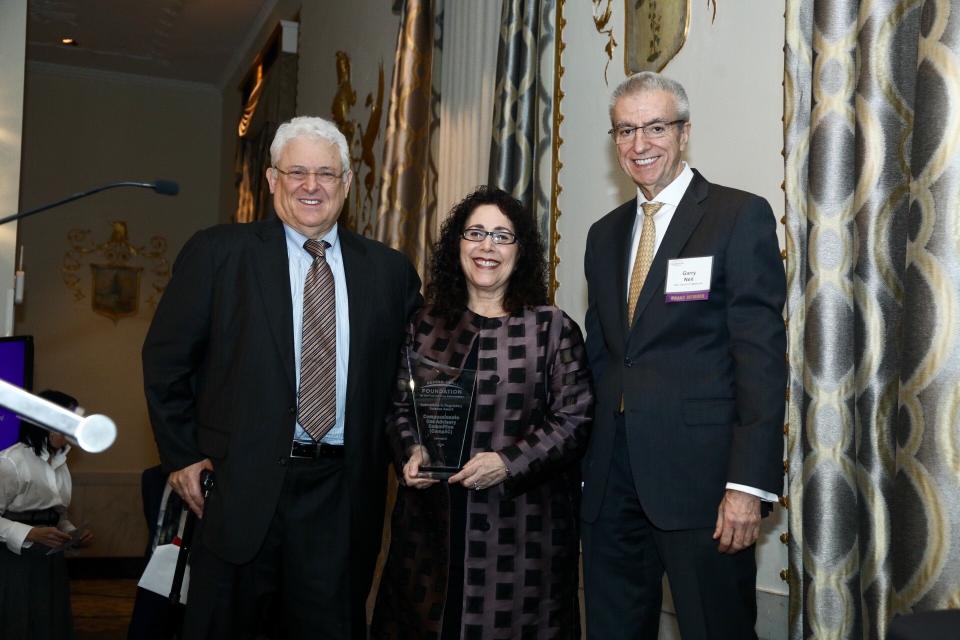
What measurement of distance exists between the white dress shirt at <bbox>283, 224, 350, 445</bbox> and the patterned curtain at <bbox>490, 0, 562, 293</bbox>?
1205mm

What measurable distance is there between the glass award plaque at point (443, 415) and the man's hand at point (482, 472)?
1.5 inches

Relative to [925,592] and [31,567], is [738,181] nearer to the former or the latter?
[925,592]

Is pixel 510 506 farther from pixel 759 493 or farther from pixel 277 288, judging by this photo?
pixel 277 288

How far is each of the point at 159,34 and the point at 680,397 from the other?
27.8ft

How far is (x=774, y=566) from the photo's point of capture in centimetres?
267

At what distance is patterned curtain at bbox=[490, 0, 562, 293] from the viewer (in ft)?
12.6

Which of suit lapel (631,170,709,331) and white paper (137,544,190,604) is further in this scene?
white paper (137,544,190,604)

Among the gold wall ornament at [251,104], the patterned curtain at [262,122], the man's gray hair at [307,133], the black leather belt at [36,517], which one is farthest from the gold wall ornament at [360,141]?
the man's gray hair at [307,133]

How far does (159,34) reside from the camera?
30.5 ft

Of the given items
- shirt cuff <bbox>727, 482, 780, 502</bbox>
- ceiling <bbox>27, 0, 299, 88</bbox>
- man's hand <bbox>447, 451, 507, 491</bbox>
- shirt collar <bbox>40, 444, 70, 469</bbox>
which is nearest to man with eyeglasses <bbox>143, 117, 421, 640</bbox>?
man's hand <bbox>447, 451, 507, 491</bbox>

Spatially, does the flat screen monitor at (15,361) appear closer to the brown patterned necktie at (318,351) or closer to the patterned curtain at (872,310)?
the brown patterned necktie at (318,351)

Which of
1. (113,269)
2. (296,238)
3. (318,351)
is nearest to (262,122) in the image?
(113,269)

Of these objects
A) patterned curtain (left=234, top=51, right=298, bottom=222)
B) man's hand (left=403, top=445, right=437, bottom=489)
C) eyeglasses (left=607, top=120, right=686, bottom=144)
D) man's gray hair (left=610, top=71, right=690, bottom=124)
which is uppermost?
patterned curtain (left=234, top=51, right=298, bottom=222)

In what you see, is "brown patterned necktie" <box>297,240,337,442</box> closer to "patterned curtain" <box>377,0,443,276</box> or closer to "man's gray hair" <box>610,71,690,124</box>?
"man's gray hair" <box>610,71,690,124</box>
